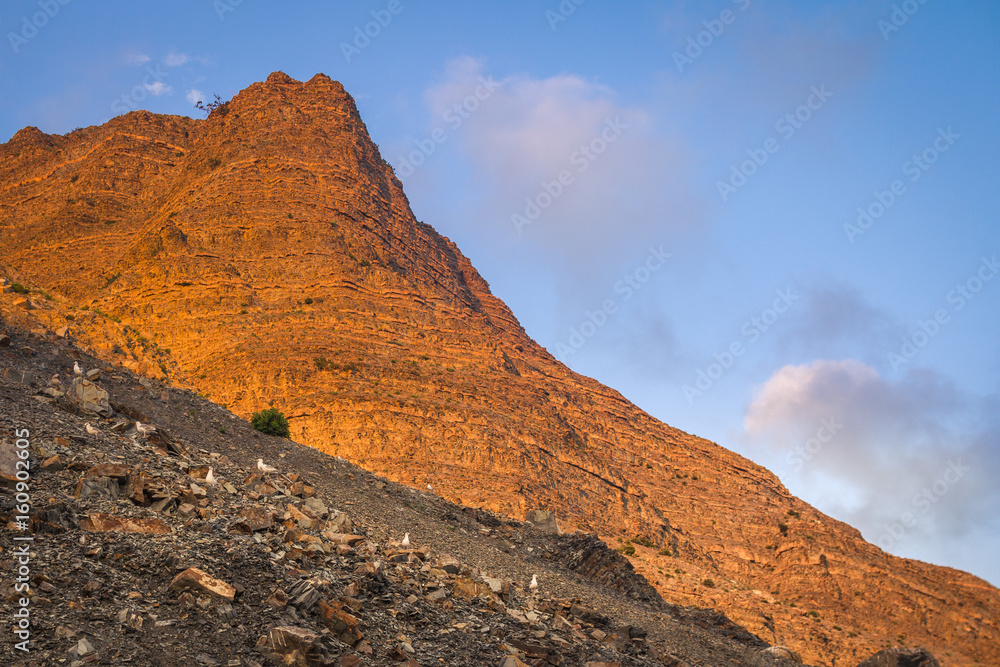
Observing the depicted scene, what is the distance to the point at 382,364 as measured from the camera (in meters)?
50.4

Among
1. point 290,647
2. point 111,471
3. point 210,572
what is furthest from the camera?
point 111,471

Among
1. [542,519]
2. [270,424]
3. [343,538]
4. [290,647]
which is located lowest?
[290,647]

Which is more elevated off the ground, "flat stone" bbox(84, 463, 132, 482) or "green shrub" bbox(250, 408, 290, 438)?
"green shrub" bbox(250, 408, 290, 438)

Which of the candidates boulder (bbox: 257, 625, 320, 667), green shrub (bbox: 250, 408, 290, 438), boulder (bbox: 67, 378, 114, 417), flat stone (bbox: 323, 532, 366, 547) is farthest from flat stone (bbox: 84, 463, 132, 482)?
green shrub (bbox: 250, 408, 290, 438)

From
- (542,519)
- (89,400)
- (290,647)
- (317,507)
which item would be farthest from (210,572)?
(542,519)

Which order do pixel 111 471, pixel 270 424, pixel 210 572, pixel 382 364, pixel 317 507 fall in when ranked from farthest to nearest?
pixel 382 364
pixel 270 424
pixel 317 507
pixel 111 471
pixel 210 572

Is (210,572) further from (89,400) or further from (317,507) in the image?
(89,400)

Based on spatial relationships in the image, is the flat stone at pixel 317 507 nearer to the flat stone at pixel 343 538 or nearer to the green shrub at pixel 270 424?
the flat stone at pixel 343 538

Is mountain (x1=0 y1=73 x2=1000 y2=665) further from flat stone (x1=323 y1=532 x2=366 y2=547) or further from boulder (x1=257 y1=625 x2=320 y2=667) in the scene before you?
boulder (x1=257 y1=625 x2=320 y2=667)

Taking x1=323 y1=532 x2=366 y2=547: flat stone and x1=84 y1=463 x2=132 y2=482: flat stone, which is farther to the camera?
x1=323 y1=532 x2=366 y2=547: flat stone

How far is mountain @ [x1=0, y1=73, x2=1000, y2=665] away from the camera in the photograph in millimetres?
45156

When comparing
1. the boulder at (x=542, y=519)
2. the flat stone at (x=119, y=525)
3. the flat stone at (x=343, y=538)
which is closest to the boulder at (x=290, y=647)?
the flat stone at (x=119, y=525)

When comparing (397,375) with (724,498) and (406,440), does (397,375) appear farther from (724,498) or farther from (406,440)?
(724,498)

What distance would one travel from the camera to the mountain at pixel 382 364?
45.2 meters
